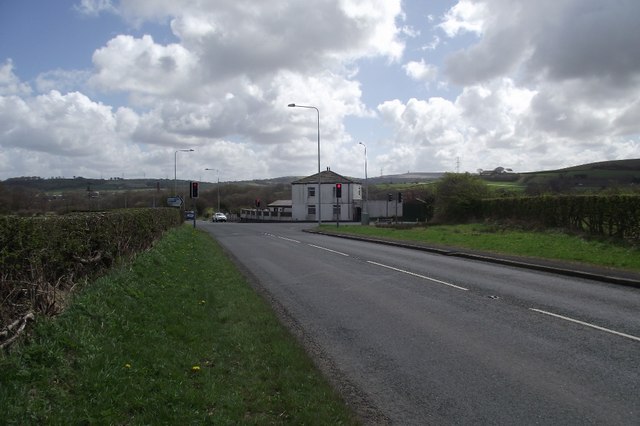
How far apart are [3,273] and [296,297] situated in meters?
6.57

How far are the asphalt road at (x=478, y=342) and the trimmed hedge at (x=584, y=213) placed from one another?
27.9ft

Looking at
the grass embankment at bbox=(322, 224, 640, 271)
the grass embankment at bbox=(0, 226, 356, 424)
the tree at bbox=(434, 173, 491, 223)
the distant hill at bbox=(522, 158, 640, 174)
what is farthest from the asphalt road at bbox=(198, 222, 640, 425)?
the distant hill at bbox=(522, 158, 640, 174)

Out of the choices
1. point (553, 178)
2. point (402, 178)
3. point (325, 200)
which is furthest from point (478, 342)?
point (402, 178)

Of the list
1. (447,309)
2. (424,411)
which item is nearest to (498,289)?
(447,309)

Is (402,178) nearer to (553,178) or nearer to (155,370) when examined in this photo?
(553,178)

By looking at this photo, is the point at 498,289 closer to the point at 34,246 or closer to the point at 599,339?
the point at 599,339

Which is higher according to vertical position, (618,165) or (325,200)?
(618,165)

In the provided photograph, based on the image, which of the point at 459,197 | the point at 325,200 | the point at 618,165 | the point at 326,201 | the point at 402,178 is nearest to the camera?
the point at 459,197

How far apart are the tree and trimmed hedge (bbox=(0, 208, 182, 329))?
33.6 meters

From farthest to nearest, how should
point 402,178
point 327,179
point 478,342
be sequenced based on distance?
point 402,178, point 327,179, point 478,342

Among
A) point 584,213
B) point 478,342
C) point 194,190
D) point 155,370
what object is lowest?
point 478,342

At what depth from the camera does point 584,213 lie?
23.8m

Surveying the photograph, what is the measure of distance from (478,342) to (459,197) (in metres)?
35.3

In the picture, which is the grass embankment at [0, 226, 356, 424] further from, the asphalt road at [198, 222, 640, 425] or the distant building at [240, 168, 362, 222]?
the distant building at [240, 168, 362, 222]
